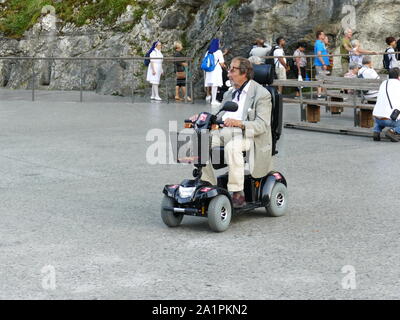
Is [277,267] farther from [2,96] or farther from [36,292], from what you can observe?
[2,96]

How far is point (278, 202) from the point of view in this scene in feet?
30.0

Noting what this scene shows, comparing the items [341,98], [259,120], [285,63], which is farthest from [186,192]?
[285,63]

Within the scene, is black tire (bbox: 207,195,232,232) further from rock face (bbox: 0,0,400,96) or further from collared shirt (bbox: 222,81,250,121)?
rock face (bbox: 0,0,400,96)

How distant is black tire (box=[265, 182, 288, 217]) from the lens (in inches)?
355

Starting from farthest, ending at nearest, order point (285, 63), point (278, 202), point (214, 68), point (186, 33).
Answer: point (186, 33), point (214, 68), point (285, 63), point (278, 202)

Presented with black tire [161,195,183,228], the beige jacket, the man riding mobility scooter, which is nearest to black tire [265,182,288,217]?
the man riding mobility scooter

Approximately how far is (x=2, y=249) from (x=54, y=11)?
26278 mm

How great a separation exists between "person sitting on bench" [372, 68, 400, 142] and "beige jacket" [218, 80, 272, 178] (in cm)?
715

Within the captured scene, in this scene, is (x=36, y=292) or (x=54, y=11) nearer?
(x=36, y=292)

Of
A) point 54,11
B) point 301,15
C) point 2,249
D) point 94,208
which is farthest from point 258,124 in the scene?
point 54,11

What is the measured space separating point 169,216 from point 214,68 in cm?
1578

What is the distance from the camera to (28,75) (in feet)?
93.7

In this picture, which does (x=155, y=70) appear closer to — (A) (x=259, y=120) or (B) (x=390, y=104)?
(B) (x=390, y=104)

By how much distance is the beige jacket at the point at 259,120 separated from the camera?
8812mm
